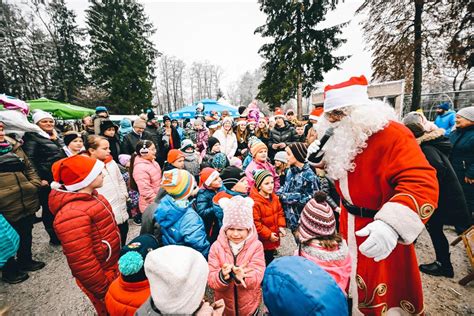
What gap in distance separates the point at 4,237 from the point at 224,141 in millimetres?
4080

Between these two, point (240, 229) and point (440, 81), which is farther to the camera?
point (440, 81)

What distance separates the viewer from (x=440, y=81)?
15.4 meters

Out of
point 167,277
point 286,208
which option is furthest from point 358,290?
point 286,208

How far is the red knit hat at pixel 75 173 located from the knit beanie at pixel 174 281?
4.11ft

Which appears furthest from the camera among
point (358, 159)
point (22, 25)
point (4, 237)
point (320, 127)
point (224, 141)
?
point (22, 25)

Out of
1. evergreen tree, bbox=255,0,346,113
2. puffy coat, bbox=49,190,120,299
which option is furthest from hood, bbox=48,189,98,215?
evergreen tree, bbox=255,0,346,113

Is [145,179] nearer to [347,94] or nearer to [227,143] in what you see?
[227,143]

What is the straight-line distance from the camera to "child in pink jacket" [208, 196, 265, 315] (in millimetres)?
1876

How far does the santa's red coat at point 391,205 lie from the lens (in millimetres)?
1142

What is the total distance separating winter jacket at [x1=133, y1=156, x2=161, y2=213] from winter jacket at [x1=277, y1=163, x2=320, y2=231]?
2147mm

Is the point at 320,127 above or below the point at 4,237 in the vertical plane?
above

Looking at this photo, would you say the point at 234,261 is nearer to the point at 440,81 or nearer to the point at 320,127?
the point at 320,127

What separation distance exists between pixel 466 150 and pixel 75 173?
5.14m

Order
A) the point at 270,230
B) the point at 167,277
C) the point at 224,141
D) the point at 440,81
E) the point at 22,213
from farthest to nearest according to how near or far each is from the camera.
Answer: the point at 440,81
the point at 224,141
the point at 22,213
the point at 270,230
the point at 167,277
